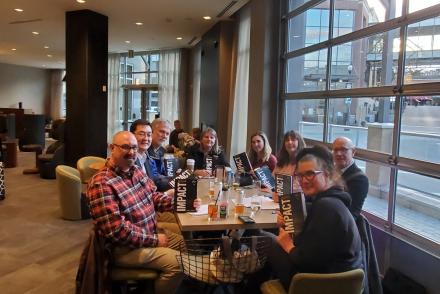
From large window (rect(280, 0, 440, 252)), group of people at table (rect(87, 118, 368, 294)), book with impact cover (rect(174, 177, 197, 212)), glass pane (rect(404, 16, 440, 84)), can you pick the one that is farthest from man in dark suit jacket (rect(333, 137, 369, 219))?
book with impact cover (rect(174, 177, 197, 212))

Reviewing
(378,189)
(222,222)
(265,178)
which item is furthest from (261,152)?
(222,222)

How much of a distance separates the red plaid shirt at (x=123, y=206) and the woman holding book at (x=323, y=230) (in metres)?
0.85

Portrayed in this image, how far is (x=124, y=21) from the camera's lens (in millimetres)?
7691

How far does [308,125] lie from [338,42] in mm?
1141

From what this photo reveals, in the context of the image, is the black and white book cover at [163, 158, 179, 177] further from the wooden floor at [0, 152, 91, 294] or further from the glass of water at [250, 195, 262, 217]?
the wooden floor at [0, 152, 91, 294]

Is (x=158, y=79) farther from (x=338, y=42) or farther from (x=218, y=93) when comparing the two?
(x=338, y=42)

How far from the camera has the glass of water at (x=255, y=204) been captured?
258cm

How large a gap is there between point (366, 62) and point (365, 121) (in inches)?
21.7

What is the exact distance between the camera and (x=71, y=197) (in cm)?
476

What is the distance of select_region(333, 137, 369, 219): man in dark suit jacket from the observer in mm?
2494

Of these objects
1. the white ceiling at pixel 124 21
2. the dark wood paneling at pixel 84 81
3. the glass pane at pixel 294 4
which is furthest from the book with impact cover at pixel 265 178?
the dark wood paneling at pixel 84 81

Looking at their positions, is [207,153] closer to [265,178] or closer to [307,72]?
[265,178]

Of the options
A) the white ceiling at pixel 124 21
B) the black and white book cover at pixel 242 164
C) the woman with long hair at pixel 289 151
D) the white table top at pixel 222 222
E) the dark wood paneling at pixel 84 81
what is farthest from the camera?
the dark wood paneling at pixel 84 81

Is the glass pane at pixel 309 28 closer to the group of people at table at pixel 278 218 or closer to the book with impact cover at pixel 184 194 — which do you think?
the group of people at table at pixel 278 218
